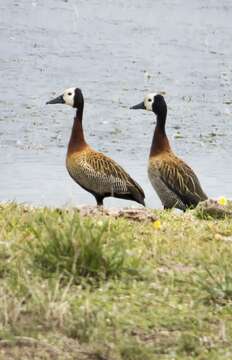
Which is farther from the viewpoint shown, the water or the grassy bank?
the water

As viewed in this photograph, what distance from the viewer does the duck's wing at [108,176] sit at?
13367mm

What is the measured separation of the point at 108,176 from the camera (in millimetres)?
13406

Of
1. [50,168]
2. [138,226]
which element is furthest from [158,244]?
[50,168]

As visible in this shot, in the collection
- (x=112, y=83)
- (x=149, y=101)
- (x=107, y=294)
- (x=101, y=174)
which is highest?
(x=107, y=294)

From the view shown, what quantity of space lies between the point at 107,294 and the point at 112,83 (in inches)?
596

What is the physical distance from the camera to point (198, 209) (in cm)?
897

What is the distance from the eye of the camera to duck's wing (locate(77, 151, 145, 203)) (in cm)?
1337

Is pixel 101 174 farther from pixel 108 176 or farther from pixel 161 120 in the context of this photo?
pixel 161 120

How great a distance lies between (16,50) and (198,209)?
14756mm

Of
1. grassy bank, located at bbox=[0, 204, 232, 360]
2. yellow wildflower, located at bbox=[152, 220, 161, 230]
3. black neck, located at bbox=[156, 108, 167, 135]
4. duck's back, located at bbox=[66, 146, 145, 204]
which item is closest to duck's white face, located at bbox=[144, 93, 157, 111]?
black neck, located at bbox=[156, 108, 167, 135]

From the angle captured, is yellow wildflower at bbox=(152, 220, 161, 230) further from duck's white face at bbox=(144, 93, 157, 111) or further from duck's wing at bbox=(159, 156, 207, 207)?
duck's white face at bbox=(144, 93, 157, 111)

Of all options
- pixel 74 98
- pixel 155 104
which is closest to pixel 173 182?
pixel 155 104

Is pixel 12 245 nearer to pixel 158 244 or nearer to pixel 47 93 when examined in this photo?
pixel 158 244

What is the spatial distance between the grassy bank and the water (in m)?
5.72
